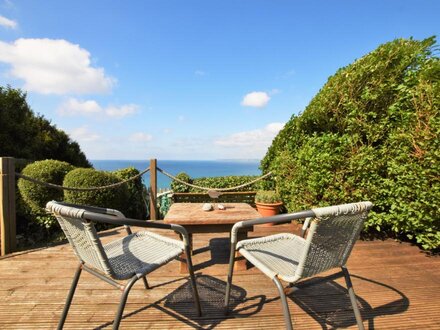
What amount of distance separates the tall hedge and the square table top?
1646mm

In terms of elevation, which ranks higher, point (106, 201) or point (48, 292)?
point (106, 201)

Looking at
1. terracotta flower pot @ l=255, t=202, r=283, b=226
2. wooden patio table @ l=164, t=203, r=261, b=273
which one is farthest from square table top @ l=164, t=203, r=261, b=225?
terracotta flower pot @ l=255, t=202, r=283, b=226

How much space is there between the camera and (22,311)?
198 cm

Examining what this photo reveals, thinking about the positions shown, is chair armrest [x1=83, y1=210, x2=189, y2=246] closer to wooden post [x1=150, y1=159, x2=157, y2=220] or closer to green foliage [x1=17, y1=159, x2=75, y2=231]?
wooden post [x1=150, y1=159, x2=157, y2=220]

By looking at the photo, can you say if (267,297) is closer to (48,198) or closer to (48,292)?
(48,292)

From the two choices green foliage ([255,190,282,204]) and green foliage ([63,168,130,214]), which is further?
green foliage ([255,190,282,204])

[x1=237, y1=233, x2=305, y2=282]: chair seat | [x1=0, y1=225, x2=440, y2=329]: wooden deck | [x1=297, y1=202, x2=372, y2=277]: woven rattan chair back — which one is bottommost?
[x1=0, y1=225, x2=440, y2=329]: wooden deck

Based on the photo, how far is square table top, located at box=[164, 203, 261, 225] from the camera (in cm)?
260

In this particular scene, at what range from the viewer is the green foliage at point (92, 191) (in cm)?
477

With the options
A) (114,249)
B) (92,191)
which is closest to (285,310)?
(114,249)

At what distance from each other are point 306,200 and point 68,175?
15.2 feet

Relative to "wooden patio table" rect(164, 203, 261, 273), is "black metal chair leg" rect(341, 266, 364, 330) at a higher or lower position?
lower

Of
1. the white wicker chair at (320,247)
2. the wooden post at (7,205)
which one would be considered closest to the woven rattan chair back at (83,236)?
the white wicker chair at (320,247)

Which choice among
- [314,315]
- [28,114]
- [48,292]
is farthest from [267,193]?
[28,114]
